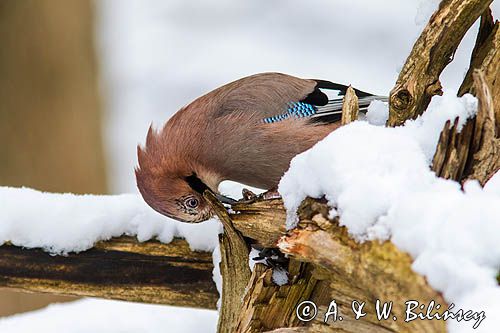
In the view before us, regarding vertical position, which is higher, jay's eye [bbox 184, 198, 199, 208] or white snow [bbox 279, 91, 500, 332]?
white snow [bbox 279, 91, 500, 332]

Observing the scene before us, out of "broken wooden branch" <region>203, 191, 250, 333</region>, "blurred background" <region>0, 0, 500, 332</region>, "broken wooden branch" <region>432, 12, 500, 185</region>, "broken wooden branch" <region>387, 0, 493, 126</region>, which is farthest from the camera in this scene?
"blurred background" <region>0, 0, 500, 332</region>

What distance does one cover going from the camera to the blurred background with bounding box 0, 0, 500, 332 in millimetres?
4816

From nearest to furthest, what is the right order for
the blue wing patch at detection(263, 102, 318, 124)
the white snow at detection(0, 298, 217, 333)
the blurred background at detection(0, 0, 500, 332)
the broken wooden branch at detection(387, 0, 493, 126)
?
the broken wooden branch at detection(387, 0, 493, 126)
the blue wing patch at detection(263, 102, 318, 124)
the white snow at detection(0, 298, 217, 333)
the blurred background at detection(0, 0, 500, 332)

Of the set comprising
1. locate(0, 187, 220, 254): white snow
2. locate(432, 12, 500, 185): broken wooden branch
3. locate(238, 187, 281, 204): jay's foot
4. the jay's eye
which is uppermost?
locate(432, 12, 500, 185): broken wooden branch

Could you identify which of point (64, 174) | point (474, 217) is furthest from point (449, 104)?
point (64, 174)

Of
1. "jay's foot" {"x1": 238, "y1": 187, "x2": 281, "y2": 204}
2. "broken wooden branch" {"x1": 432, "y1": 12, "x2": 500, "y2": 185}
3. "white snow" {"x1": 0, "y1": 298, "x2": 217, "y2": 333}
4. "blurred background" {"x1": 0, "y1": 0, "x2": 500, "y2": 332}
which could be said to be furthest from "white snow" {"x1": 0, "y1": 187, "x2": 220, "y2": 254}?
"blurred background" {"x1": 0, "y1": 0, "x2": 500, "y2": 332}

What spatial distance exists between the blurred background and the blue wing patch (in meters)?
2.17

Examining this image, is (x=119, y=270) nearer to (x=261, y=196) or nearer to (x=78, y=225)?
(x=78, y=225)

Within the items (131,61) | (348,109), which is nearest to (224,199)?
(348,109)

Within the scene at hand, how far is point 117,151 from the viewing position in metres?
8.10

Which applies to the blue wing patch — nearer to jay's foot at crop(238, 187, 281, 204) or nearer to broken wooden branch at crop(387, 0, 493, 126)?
jay's foot at crop(238, 187, 281, 204)

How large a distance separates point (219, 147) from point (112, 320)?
38.4 inches

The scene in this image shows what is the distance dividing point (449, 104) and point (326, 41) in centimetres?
720

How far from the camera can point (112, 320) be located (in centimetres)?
344
